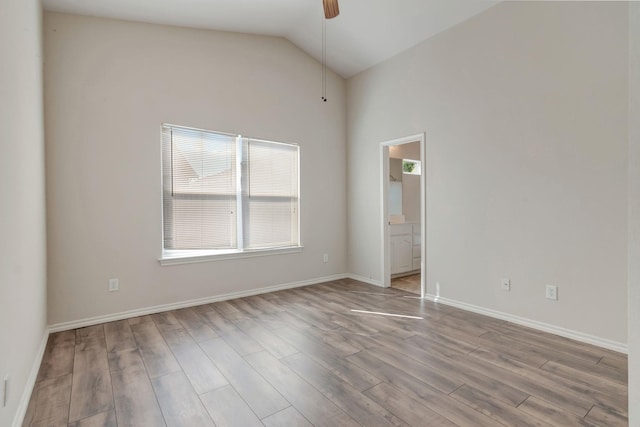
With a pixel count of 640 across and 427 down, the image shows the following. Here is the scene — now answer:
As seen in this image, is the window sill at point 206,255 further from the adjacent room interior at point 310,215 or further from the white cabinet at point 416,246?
the white cabinet at point 416,246

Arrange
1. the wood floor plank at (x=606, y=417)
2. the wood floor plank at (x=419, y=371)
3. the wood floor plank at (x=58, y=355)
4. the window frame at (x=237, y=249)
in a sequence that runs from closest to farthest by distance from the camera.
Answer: the wood floor plank at (x=606, y=417), the wood floor plank at (x=419, y=371), the wood floor plank at (x=58, y=355), the window frame at (x=237, y=249)

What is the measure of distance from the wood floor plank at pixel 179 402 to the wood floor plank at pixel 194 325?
62 centimetres

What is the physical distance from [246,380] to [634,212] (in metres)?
2.16

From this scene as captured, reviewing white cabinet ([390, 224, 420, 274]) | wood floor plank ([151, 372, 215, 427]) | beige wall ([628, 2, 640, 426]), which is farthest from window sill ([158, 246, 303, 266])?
beige wall ([628, 2, 640, 426])

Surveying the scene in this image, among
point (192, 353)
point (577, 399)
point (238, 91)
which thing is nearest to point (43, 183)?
point (192, 353)

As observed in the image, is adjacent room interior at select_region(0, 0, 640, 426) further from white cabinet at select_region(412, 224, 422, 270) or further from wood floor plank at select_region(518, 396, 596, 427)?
white cabinet at select_region(412, 224, 422, 270)

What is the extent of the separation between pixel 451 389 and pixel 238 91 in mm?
3792

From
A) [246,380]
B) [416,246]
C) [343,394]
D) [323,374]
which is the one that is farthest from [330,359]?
[416,246]

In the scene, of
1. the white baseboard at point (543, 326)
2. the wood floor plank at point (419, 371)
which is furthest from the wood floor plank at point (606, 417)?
the white baseboard at point (543, 326)

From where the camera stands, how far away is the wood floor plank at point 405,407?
1679 mm

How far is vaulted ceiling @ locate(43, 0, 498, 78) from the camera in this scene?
3115 mm

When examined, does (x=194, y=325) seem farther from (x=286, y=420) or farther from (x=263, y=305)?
(x=286, y=420)

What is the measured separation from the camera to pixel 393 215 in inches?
219

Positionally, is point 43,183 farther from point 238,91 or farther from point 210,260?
point 238,91
